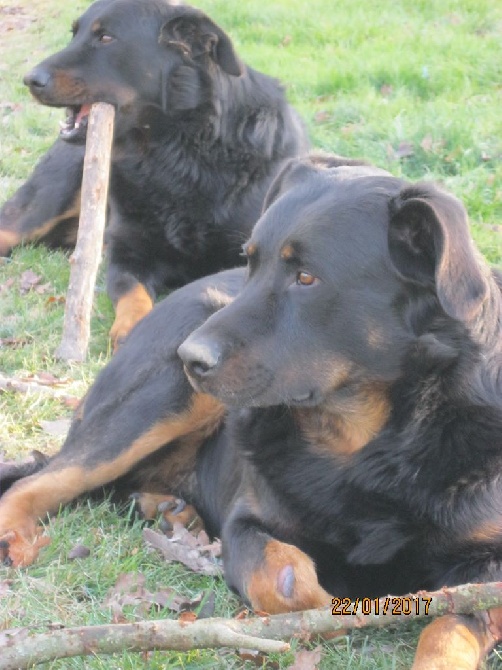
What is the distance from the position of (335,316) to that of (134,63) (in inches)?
162

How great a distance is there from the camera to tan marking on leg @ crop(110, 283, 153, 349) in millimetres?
6137

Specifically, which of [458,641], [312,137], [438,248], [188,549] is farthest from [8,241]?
[458,641]

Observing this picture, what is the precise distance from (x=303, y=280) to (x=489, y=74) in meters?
6.72

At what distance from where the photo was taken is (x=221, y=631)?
2.73m

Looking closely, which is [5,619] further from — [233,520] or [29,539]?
[233,520]

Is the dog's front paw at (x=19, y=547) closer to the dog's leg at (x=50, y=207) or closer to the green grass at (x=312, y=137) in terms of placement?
the green grass at (x=312, y=137)

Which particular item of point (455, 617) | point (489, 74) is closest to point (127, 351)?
point (455, 617)

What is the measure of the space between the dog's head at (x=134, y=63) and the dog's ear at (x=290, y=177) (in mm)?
3162

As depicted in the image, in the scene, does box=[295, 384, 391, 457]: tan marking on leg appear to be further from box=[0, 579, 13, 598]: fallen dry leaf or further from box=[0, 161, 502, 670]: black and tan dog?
box=[0, 579, 13, 598]: fallen dry leaf

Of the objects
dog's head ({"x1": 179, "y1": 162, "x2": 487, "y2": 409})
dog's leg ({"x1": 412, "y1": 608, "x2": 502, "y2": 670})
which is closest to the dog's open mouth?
dog's head ({"x1": 179, "y1": 162, "x2": 487, "y2": 409})

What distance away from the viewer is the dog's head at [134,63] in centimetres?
671

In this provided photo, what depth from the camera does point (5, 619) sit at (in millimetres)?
3324

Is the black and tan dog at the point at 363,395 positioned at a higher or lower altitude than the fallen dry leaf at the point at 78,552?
higher
